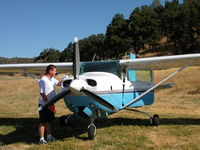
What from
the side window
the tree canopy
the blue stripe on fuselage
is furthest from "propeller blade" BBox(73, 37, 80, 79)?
the tree canopy

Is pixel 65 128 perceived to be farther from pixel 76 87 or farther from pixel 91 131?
pixel 76 87

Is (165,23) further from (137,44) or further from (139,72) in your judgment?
(139,72)

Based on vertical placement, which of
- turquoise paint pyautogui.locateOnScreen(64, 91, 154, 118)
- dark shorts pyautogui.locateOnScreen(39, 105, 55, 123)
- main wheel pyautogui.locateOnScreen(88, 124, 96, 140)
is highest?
turquoise paint pyautogui.locateOnScreen(64, 91, 154, 118)

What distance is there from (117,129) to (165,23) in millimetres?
51335

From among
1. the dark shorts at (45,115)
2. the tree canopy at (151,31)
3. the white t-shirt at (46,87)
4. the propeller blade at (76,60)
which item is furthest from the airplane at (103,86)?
the tree canopy at (151,31)

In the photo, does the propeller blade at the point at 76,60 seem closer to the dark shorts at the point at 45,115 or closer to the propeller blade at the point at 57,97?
the propeller blade at the point at 57,97

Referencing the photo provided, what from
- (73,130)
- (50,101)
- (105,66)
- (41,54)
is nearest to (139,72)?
(105,66)

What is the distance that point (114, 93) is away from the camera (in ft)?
20.2

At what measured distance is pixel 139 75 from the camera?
8.16m

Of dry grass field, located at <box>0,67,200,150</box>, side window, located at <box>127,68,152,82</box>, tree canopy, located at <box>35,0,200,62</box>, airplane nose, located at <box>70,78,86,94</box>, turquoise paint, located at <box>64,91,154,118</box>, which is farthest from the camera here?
tree canopy, located at <box>35,0,200,62</box>

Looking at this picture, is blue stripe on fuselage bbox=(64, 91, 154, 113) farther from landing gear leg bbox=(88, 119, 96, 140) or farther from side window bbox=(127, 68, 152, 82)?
side window bbox=(127, 68, 152, 82)

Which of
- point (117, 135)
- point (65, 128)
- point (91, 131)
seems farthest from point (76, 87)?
point (65, 128)

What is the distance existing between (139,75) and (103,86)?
2.81m

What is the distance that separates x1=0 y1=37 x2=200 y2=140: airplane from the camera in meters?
5.07
